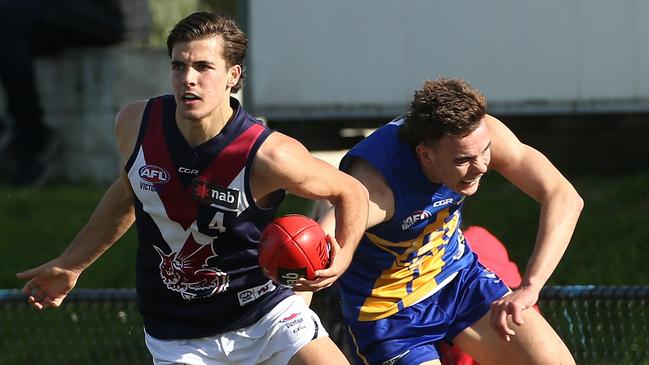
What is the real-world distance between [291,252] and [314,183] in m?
0.32

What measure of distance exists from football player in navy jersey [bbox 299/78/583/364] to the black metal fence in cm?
107

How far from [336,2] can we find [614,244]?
3023 millimetres

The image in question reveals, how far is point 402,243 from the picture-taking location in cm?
588

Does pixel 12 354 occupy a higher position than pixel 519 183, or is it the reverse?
pixel 519 183

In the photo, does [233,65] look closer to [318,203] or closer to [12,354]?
[318,203]

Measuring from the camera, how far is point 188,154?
5320mm

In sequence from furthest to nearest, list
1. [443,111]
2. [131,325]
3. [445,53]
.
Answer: [445,53] → [131,325] → [443,111]

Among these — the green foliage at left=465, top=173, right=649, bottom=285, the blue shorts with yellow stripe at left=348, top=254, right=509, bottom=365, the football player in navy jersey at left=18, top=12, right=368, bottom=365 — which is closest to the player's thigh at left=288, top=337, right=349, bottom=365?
the football player in navy jersey at left=18, top=12, right=368, bottom=365

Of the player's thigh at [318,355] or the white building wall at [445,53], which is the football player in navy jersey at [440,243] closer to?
the player's thigh at [318,355]

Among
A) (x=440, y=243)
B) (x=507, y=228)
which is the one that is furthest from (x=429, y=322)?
(x=507, y=228)

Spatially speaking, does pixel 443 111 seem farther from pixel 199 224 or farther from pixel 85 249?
pixel 85 249

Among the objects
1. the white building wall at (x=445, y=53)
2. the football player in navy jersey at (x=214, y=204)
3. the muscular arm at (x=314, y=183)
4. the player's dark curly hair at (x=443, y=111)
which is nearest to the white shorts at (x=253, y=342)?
the football player in navy jersey at (x=214, y=204)

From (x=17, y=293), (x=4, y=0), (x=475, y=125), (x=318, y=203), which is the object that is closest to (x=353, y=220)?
(x=475, y=125)

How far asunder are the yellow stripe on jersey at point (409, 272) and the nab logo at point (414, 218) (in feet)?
0.36
